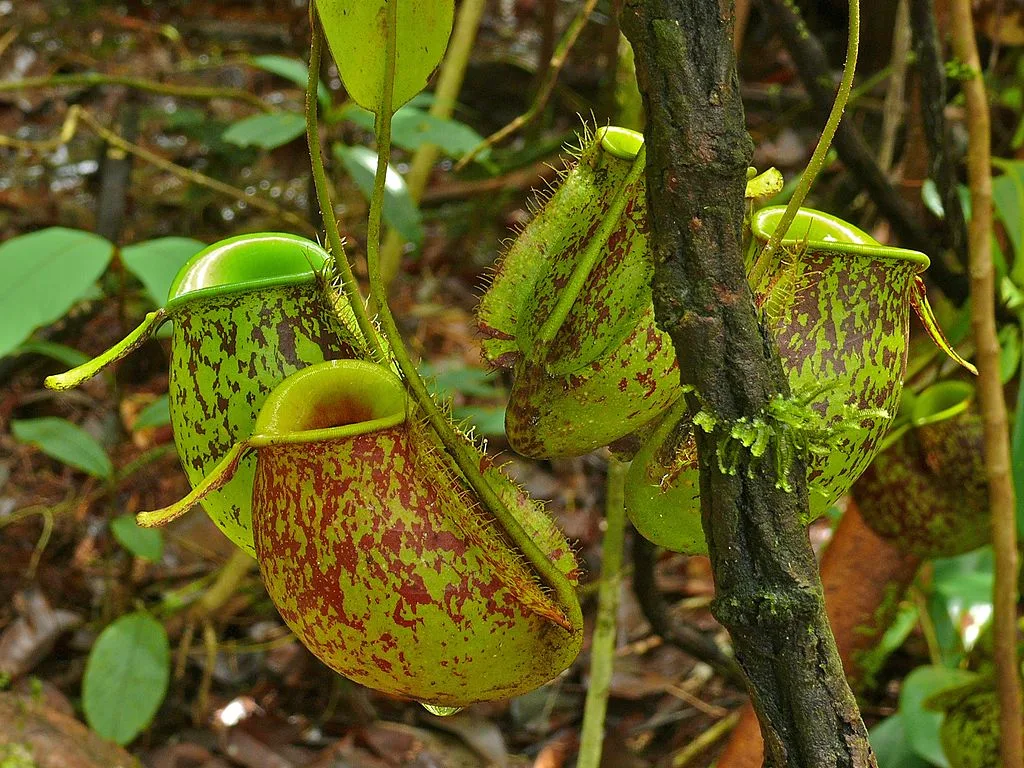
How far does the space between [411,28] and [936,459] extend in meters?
0.94

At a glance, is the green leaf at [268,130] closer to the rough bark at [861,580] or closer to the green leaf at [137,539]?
the green leaf at [137,539]

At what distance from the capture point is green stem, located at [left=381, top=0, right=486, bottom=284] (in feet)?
6.13

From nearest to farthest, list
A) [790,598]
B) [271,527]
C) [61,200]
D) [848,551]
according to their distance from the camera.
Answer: [790,598], [271,527], [848,551], [61,200]

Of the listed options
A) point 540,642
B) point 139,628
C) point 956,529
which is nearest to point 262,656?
point 139,628

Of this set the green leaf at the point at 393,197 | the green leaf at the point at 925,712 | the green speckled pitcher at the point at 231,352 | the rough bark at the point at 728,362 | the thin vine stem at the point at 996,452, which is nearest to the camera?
the rough bark at the point at 728,362

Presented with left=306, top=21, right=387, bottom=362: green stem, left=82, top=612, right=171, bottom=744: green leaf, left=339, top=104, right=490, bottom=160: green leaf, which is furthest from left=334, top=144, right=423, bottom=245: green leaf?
left=306, top=21, right=387, bottom=362: green stem

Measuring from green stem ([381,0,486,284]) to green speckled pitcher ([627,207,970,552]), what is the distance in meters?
1.19

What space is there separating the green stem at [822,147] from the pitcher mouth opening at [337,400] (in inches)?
10.5

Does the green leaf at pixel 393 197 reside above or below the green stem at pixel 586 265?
below

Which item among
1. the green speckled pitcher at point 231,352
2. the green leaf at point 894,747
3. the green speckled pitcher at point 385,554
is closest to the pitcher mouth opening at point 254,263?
the green speckled pitcher at point 231,352

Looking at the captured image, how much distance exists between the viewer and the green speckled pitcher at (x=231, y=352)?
0.71 metres

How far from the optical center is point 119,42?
11.3 ft

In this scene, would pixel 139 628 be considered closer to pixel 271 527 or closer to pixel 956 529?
pixel 271 527

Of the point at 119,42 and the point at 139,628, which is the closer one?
the point at 139,628
